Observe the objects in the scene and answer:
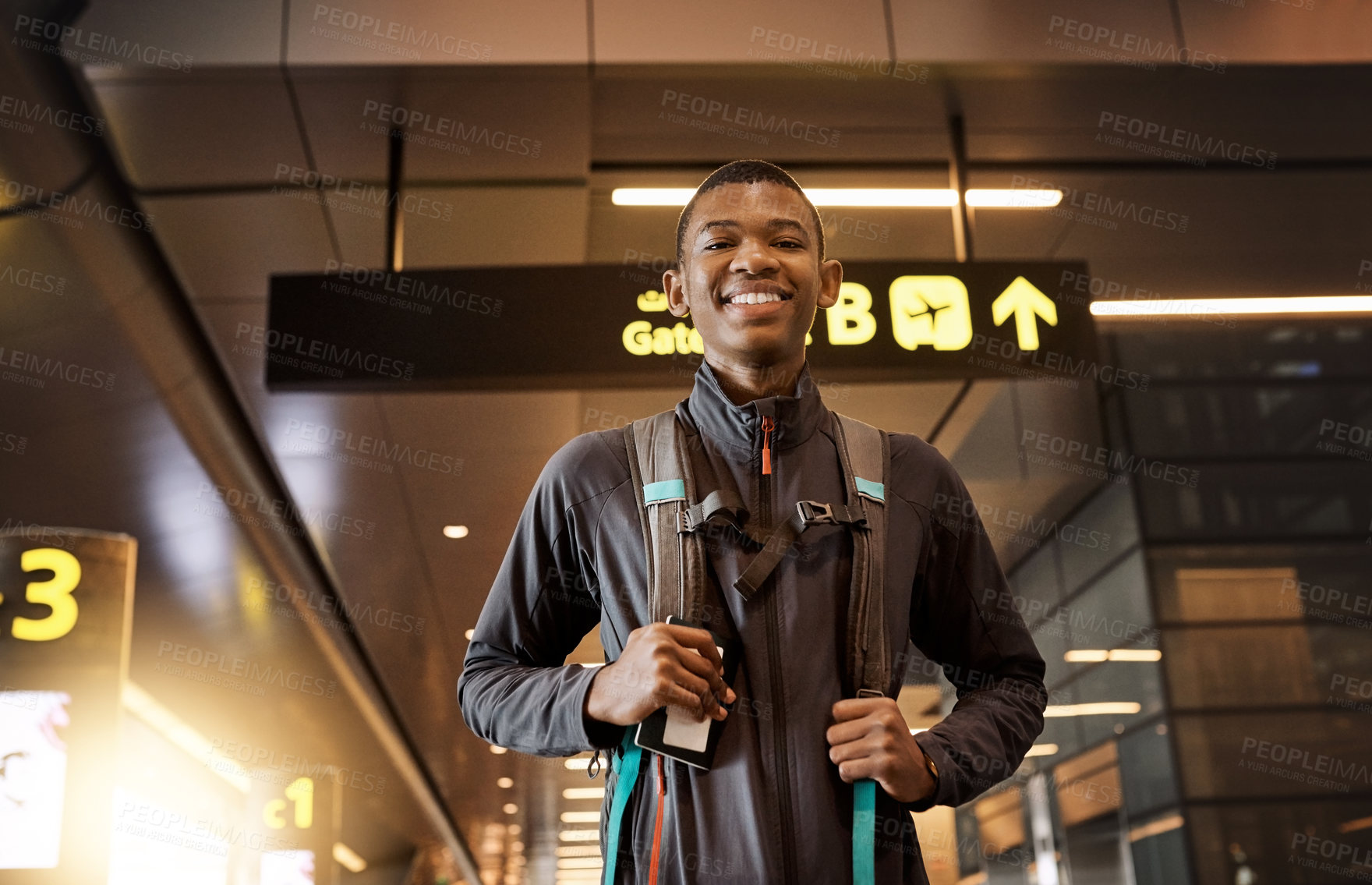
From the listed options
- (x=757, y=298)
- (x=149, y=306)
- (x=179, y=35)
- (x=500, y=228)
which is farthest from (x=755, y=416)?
(x=149, y=306)

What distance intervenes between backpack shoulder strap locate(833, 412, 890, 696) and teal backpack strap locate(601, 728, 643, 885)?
30cm

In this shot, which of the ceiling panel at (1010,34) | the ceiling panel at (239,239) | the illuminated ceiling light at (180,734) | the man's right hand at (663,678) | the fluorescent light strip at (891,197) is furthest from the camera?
the illuminated ceiling light at (180,734)

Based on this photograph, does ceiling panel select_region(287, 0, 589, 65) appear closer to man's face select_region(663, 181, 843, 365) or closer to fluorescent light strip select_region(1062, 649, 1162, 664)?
man's face select_region(663, 181, 843, 365)

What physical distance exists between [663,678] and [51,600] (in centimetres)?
380

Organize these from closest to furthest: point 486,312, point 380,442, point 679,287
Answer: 1. point 679,287
2. point 486,312
3. point 380,442

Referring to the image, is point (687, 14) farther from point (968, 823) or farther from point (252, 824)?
point (252, 824)

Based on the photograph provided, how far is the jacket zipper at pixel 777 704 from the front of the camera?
1415mm

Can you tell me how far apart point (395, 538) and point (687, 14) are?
5.51 m

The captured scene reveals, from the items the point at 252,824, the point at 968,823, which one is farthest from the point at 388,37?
the point at 252,824

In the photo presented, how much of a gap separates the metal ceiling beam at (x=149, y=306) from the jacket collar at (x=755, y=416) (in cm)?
372

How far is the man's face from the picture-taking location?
171 centimetres

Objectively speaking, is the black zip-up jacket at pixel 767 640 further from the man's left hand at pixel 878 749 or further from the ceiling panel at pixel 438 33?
the ceiling panel at pixel 438 33

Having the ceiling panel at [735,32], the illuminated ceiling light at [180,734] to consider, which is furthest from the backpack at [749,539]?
the illuminated ceiling light at [180,734]

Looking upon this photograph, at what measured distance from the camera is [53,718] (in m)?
4.29
